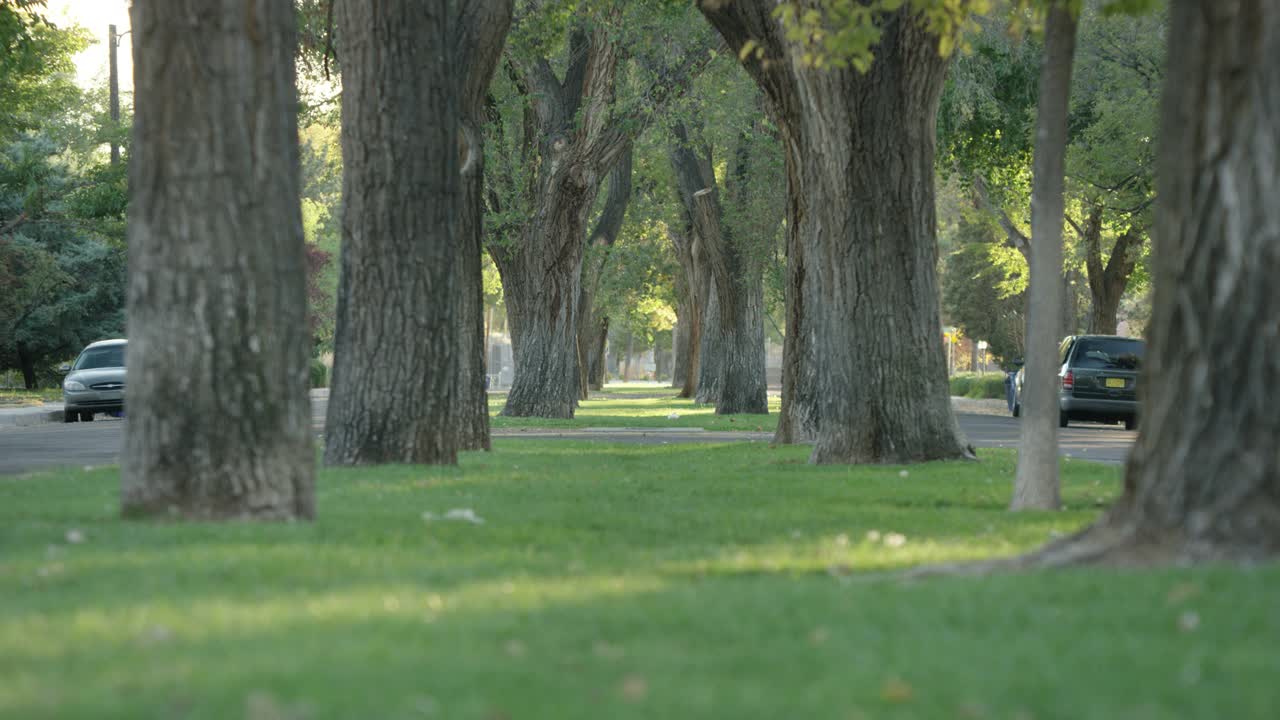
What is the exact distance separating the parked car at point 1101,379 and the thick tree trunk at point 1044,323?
2065 centimetres

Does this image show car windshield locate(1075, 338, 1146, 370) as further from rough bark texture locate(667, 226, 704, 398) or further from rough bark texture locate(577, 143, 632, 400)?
rough bark texture locate(667, 226, 704, 398)

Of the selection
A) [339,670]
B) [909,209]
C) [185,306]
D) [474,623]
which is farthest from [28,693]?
[909,209]

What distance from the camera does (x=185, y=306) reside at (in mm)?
8516

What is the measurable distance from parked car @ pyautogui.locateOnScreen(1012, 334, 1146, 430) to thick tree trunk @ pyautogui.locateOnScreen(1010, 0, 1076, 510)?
20.6 meters

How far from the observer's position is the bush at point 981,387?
52575 millimetres

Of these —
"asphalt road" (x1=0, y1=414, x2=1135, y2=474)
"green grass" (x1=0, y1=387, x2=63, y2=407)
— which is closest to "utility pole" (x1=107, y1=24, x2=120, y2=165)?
"green grass" (x1=0, y1=387, x2=63, y2=407)

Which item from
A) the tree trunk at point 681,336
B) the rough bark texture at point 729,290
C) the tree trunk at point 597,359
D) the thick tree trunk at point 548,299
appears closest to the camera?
the thick tree trunk at point 548,299

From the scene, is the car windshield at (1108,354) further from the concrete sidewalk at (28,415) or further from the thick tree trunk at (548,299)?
the concrete sidewalk at (28,415)

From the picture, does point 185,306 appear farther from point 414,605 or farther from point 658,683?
point 658,683

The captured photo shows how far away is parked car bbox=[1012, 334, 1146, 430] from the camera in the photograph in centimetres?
3059

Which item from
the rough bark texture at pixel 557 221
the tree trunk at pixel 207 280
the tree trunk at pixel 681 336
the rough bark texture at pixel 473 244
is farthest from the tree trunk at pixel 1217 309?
the tree trunk at pixel 681 336

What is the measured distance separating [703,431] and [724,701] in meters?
22.2

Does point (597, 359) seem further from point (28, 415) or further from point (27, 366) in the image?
point (28, 415)

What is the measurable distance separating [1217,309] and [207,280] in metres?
5.04
